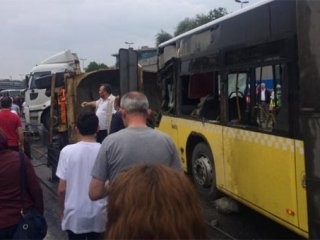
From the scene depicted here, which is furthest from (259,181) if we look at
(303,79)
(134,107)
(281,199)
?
(134,107)

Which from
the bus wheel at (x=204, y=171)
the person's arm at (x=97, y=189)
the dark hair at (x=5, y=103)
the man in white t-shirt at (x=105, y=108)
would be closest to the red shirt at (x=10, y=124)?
the dark hair at (x=5, y=103)

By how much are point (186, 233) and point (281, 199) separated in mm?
4118

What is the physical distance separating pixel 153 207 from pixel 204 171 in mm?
6723

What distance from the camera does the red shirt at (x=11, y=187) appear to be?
3.97 m

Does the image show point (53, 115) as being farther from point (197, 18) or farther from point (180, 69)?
point (197, 18)

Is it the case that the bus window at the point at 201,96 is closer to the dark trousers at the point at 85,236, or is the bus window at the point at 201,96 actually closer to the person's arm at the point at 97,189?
the dark trousers at the point at 85,236

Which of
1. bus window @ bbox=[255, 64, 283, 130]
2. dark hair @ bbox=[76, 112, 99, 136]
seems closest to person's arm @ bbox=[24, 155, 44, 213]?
dark hair @ bbox=[76, 112, 99, 136]

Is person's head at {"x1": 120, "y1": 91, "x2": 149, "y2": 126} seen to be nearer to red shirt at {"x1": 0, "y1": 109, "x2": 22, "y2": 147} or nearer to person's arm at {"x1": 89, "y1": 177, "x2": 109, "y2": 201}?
person's arm at {"x1": 89, "y1": 177, "x2": 109, "y2": 201}

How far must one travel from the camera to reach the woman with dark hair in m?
3.97

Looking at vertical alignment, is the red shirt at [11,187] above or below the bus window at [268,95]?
below

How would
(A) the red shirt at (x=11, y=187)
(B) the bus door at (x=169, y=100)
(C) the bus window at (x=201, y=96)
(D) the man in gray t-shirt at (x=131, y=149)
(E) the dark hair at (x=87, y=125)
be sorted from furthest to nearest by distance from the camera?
(B) the bus door at (x=169, y=100)
(C) the bus window at (x=201, y=96)
(E) the dark hair at (x=87, y=125)
(A) the red shirt at (x=11, y=187)
(D) the man in gray t-shirt at (x=131, y=149)

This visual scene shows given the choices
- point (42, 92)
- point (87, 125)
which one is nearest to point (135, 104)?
point (87, 125)

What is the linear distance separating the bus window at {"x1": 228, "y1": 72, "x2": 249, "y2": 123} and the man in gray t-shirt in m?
2.99

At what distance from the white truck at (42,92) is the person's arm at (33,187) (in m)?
17.1
